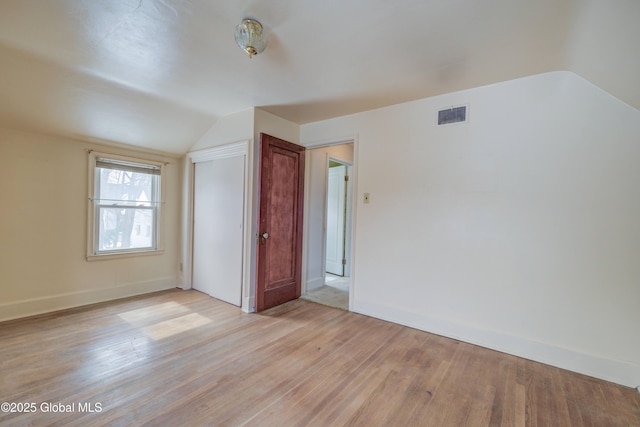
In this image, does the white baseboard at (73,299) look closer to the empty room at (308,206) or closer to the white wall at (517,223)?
the empty room at (308,206)

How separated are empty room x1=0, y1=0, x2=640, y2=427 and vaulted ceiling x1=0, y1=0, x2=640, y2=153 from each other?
2cm

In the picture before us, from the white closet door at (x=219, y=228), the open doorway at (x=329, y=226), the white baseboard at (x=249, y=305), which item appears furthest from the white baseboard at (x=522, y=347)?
the white closet door at (x=219, y=228)

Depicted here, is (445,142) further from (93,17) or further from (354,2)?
(93,17)

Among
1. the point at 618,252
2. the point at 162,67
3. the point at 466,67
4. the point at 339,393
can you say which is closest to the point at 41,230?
the point at 162,67

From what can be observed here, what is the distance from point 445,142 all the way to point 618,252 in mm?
1622

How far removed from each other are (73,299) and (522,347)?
4.89 m

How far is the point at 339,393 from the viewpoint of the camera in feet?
6.12

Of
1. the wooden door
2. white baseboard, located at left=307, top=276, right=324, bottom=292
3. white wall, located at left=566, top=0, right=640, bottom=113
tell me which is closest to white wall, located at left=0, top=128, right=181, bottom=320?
white baseboard, located at left=307, top=276, right=324, bottom=292

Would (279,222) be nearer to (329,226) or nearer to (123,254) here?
(329,226)

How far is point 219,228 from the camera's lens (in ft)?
12.3

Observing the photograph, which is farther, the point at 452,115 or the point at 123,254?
the point at 123,254

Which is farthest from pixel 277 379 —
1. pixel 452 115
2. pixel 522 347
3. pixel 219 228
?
pixel 452 115

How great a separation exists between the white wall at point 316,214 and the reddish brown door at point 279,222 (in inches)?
7.5

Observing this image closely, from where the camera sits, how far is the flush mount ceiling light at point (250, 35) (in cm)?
176
